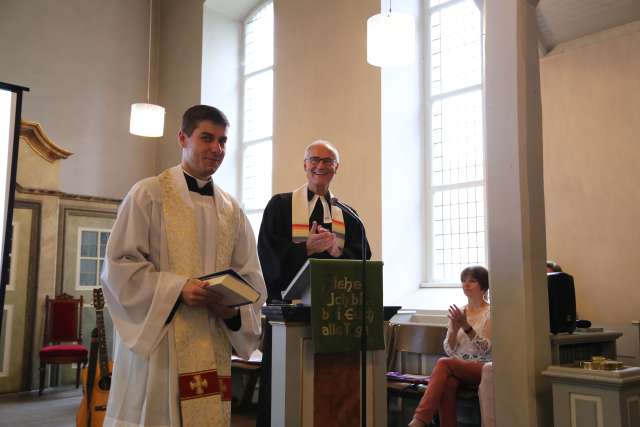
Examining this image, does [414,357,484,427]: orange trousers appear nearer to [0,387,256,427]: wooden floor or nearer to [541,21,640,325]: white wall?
[541,21,640,325]: white wall

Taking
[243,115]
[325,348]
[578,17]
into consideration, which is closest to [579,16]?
[578,17]

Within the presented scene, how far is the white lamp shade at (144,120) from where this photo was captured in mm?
7535

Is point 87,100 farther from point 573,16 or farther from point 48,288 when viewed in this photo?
point 573,16

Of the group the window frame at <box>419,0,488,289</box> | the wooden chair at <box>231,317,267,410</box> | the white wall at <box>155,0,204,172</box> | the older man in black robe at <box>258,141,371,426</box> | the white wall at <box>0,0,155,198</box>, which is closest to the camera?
the older man in black robe at <box>258,141,371,426</box>

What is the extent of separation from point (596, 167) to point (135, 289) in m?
3.88

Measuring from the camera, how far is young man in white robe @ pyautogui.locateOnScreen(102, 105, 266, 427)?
7.04ft

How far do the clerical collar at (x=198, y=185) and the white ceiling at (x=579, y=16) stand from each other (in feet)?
9.62

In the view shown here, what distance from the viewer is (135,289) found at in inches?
86.3

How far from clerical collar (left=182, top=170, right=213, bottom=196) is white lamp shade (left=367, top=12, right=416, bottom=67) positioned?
328 centimetres

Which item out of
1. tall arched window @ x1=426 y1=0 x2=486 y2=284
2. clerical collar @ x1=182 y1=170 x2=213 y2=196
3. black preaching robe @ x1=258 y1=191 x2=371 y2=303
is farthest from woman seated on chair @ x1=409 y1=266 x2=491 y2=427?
clerical collar @ x1=182 y1=170 x2=213 y2=196

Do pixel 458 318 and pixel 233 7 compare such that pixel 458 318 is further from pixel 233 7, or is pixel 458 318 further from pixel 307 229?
pixel 233 7

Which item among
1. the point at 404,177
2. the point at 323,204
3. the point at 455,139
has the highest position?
the point at 455,139

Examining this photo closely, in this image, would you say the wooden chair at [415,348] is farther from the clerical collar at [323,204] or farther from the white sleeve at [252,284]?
the white sleeve at [252,284]

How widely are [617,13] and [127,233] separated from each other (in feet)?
13.1
